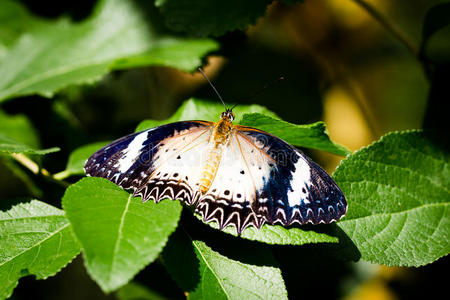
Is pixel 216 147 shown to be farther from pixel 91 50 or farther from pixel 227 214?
pixel 91 50

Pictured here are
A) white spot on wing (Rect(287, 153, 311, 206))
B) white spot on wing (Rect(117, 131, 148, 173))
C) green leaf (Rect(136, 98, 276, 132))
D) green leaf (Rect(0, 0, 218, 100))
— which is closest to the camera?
white spot on wing (Rect(287, 153, 311, 206))

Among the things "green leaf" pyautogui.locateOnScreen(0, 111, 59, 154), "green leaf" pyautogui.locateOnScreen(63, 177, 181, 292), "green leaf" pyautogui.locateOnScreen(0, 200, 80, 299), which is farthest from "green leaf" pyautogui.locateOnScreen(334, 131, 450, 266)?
"green leaf" pyautogui.locateOnScreen(0, 111, 59, 154)

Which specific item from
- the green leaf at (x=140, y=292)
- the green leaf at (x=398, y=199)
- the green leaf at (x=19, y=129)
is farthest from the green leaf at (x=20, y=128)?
the green leaf at (x=398, y=199)

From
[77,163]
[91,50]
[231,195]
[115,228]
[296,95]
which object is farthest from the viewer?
[296,95]

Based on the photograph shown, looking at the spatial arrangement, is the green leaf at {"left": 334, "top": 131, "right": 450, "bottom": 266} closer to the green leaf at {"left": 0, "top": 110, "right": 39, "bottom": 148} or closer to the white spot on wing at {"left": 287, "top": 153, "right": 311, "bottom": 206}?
the white spot on wing at {"left": 287, "top": 153, "right": 311, "bottom": 206}

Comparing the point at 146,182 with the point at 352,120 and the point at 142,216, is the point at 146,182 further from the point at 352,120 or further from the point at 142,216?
the point at 352,120

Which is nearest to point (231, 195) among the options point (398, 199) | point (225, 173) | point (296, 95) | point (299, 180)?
point (225, 173)
